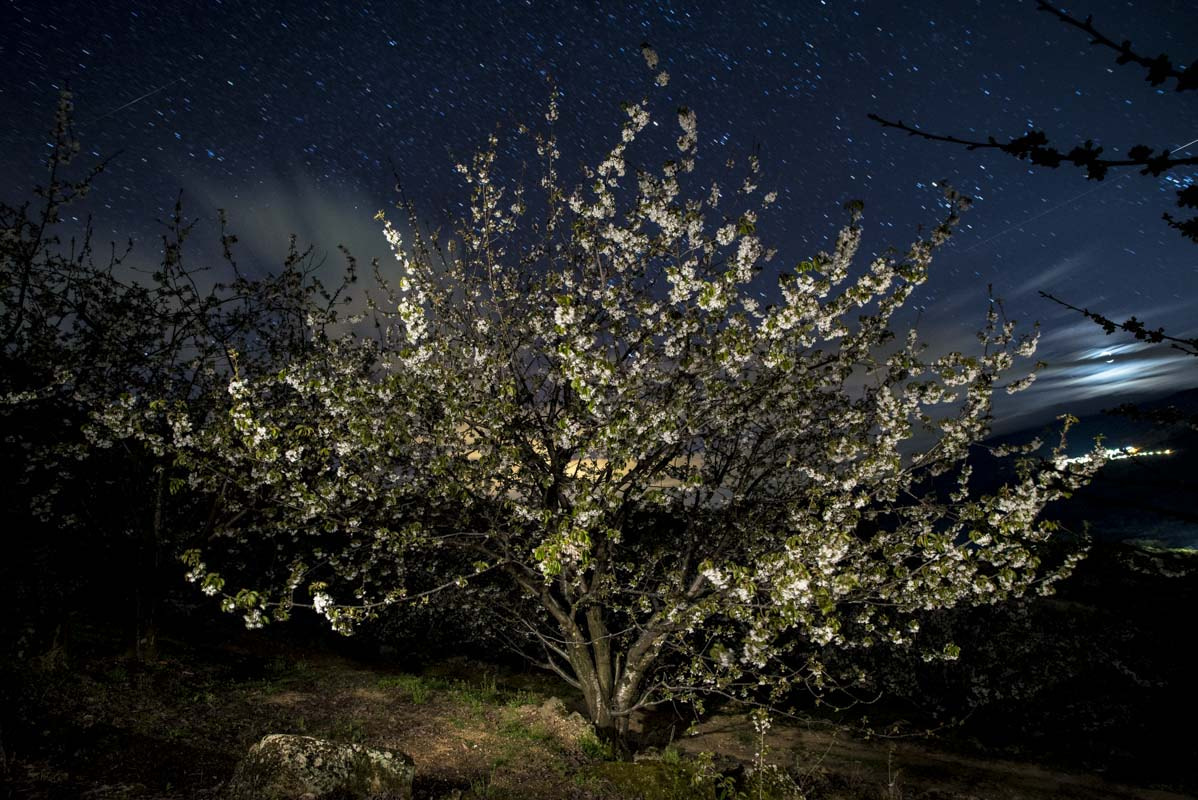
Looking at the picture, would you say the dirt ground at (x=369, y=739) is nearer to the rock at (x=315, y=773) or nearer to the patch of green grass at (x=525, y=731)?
the patch of green grass at (x=525, y=731)

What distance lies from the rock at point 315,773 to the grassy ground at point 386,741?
70 cm

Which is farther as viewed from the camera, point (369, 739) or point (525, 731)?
point (525, 731)

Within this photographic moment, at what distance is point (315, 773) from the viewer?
24.1ft

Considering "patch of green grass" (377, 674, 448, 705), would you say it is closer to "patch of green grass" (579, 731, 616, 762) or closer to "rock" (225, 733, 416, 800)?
"patch of green grass" (579, 731, 616, 762)

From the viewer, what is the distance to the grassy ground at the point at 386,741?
8.16 meters

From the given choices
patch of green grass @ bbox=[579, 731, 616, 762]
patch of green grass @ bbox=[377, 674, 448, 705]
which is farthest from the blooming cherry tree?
patch of green grass @ bbox=[377, 674, 448, 705]

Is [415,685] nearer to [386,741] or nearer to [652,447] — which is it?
[386,741]

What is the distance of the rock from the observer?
711cm

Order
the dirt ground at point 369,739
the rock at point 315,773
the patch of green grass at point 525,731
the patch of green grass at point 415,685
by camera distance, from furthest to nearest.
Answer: the patch of green grass at point 415,685
the patch of green grass at point 525,731
the dirt ground at point 369,739
the rock at point 315,773

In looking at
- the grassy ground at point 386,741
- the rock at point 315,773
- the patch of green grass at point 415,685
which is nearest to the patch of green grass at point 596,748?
the grassy ground at point 386,741

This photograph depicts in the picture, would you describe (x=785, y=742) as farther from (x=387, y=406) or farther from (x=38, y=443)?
(x=38, y=443)

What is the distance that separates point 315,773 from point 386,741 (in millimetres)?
4414

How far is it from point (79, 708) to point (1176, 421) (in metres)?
16.5

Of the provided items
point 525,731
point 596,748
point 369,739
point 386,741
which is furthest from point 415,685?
point 596,748
